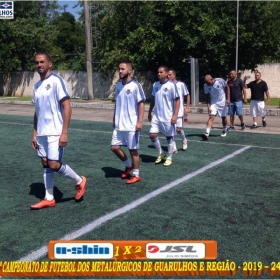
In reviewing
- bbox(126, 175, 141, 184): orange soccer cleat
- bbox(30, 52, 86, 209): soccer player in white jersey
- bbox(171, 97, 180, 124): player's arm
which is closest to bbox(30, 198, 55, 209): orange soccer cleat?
bbox(30, 52, 86, 209): soccer player in white jersey

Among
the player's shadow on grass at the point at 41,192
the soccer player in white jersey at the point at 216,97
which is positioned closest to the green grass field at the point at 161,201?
the player's shadow on grass at the point at 41,192

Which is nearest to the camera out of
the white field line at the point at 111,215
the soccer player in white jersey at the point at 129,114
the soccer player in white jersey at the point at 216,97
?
the white field line at the point at 111,215

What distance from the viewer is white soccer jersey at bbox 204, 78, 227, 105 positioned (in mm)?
11648

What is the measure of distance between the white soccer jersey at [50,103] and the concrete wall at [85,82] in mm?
21934

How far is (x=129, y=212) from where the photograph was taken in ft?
18.0

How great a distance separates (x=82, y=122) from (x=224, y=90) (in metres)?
5.64

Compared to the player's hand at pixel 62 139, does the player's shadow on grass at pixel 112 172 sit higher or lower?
lower

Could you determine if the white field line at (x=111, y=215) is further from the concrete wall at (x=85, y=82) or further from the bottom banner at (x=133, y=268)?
the concrete wall at (x=85, y=82)

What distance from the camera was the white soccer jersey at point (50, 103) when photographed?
17.6 feet

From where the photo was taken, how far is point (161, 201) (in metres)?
5.96

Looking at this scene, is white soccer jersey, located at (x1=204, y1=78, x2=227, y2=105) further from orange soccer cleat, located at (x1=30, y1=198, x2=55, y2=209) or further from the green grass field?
orange soccer cleat, located at (x1=30, y1=198, x2=55, y2=209)

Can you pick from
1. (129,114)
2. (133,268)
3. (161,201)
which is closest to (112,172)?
(129,114)

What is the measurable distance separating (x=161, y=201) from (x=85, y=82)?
81.7 feet

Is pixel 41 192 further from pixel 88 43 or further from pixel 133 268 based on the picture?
pixel 88 43
